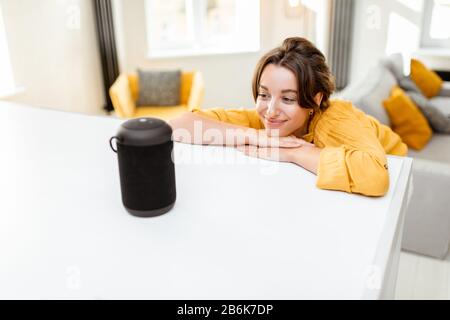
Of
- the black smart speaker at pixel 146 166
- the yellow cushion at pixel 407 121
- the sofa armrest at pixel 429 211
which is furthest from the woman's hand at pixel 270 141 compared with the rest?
the yellow cushion at pixel 407 121

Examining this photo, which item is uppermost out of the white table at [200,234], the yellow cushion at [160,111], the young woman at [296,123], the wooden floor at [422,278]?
the young woman at [296,123]

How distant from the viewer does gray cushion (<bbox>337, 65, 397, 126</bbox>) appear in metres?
2.48

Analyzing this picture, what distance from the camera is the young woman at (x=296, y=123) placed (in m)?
1.15

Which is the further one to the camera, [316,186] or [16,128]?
[16,128]

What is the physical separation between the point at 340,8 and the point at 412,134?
2.28m

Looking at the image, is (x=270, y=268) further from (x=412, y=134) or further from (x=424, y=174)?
(x=412, y=134)

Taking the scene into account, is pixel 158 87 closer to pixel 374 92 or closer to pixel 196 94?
pixel 196 94

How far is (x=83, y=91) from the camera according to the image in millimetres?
4348

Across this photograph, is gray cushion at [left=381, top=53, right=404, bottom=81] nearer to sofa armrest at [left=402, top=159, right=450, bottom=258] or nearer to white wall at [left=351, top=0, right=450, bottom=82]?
white wall at [left=351, top=0, right=450, bottom=82]

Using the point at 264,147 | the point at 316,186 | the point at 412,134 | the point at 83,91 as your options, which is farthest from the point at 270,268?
the point at 83,91

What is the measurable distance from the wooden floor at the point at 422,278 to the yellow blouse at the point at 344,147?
1.04 m

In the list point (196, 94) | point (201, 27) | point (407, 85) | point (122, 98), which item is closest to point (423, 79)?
point (407, 85)

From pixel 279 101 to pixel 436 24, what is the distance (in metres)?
4.01

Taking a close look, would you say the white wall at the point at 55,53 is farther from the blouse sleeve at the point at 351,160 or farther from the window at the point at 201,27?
the blouse sleeve at the point at 351,160
